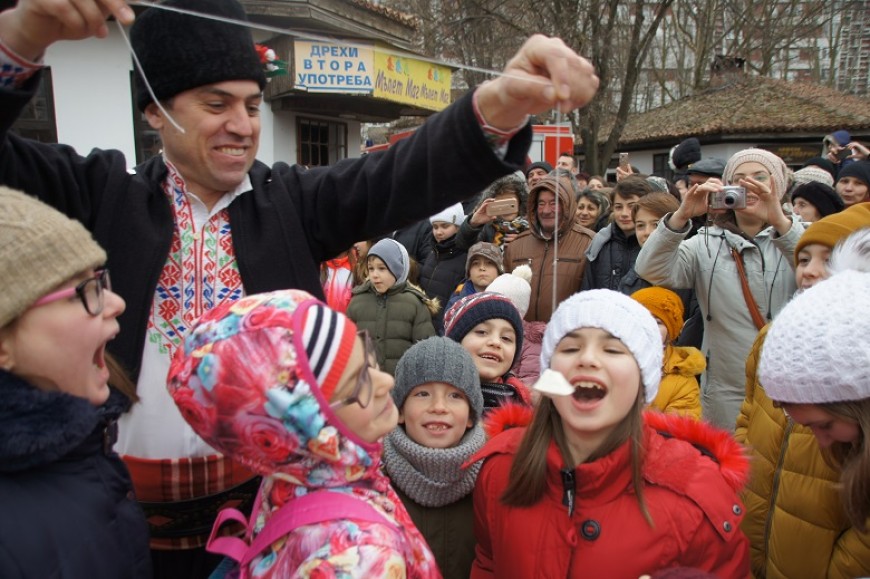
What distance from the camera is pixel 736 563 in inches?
66.6

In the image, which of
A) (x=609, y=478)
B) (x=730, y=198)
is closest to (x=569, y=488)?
(x=609, y=478)

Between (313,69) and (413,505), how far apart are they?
984cm

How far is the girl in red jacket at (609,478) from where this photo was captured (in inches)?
65.0

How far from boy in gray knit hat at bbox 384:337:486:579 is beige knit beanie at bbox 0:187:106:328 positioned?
47.2 inches

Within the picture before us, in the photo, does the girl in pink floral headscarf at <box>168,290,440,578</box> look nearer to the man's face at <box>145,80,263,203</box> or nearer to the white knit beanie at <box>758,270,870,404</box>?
the man's face at <box>145,80,263,203</box>

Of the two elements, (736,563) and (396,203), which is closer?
(396,203)

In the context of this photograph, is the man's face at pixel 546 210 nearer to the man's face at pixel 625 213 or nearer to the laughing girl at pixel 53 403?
the man's face at pixel 625 213

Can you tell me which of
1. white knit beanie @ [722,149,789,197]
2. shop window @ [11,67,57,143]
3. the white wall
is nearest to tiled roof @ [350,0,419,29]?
the white wall

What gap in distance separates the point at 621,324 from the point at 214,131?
44.8 inches

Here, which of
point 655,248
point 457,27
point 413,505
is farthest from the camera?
point 457,27

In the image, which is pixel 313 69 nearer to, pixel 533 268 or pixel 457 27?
pixel 457 27

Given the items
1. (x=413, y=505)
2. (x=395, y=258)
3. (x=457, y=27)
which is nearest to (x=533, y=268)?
(x=395, y=258)

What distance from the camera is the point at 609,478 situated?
67.1 inches

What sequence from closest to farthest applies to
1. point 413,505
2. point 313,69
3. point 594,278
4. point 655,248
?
point 413,505 → point 655,248 → point 594,278 → point 313,69
